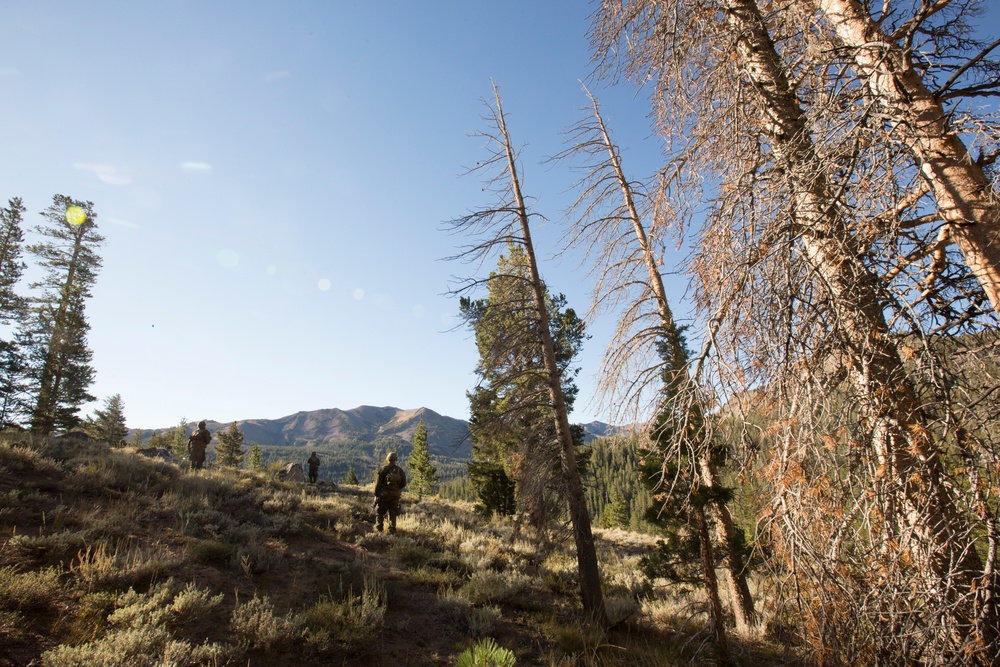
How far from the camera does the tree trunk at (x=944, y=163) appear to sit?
2.16 meters

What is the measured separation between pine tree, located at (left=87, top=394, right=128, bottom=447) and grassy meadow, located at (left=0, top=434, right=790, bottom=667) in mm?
33527

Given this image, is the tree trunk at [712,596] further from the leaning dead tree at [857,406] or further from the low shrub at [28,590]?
the low shrub at [28,590]

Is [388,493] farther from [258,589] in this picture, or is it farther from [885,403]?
[885,403]

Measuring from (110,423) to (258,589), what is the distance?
47.3 m

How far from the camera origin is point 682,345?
25.0ft

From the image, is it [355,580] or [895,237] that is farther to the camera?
[355,580]

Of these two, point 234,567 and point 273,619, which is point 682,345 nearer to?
point 273,619

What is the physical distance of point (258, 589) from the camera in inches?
261

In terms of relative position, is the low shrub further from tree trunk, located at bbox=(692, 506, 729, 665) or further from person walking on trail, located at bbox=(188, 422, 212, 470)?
person walking on trail, located at bbox=(188, 422, 212, 470)

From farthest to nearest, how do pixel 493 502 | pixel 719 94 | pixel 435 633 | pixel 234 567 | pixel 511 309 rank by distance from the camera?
pixel 493 502 < pixel 511 309 < pixel 234 567 < pixel 435 633 < pixel 719 94

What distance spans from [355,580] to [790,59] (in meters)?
9.46

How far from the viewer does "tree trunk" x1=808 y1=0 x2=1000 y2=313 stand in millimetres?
2162

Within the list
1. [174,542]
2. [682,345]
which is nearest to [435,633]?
[174,542]

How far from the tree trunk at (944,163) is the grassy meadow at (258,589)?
333cm
